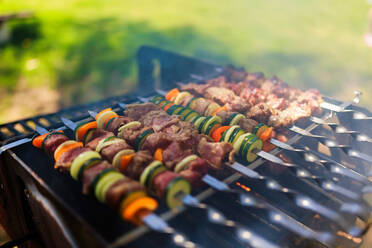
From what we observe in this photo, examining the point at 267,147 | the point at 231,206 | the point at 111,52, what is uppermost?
the point at 267,147

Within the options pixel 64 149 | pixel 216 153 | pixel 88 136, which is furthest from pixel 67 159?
pixel 216 153

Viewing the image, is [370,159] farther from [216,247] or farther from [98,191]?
[98,191]

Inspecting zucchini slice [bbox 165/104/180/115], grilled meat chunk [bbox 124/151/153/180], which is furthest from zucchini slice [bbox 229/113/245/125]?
grilled meat chunk [bbox 124/151/153/180]

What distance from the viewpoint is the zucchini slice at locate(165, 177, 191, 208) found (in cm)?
217

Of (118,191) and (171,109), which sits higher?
(171,109)

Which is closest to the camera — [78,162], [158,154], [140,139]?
[78,162]

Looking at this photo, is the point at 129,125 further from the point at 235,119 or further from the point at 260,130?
the point at 260,130

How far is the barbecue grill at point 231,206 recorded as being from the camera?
2.00 m

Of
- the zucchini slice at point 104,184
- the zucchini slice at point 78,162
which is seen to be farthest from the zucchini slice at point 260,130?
the zucchini slice at point 78,162

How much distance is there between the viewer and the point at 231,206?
3076mm

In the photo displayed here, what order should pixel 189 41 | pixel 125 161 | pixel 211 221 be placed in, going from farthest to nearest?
pixel 189 41 → pixel 125 161 → pixel 211 221

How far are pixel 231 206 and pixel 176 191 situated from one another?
42.9 inches

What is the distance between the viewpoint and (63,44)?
10945mm

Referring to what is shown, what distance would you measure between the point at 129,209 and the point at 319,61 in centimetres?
1107
